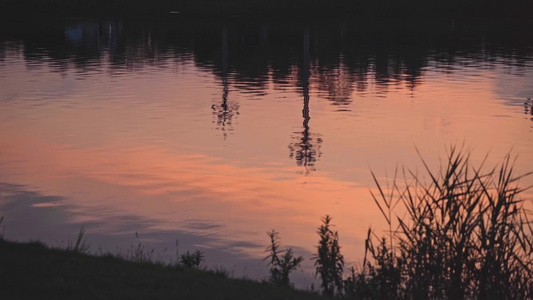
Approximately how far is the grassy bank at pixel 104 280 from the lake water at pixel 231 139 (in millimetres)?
2121

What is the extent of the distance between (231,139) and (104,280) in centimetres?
1492

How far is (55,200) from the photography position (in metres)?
16.7

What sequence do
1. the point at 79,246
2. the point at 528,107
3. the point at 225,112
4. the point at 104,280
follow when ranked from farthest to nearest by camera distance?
the point at 528,107 → the point at 225,112 → the point at 79,246 → the point at 104,280

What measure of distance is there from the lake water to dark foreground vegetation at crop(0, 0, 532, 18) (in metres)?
60.9

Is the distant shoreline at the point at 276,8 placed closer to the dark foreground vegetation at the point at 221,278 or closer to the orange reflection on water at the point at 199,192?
the orange reflection on water at the point at 199,192

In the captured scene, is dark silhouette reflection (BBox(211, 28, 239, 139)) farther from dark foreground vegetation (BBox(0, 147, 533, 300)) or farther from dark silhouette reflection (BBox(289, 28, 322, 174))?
dark foreground vegetation (BBox(0, 147, 533, 300))

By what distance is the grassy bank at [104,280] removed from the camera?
870 cm

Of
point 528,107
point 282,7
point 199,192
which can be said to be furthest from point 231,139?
point 282,7

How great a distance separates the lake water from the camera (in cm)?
1515

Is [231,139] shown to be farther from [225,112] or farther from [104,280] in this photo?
[104,280]

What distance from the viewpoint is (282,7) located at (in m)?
118

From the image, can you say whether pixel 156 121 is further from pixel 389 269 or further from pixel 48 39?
pixel 48 39

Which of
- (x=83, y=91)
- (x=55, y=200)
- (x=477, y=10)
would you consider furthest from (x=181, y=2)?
(x=55, y=200)

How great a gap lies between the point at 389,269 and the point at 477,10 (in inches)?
4577
